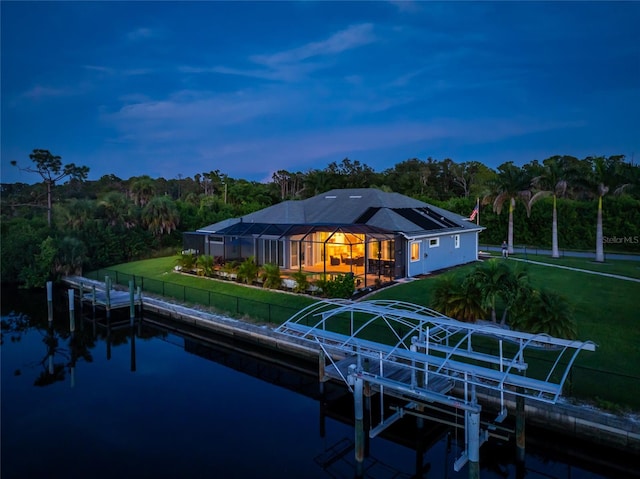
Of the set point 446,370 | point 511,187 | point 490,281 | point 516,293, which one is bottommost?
point 446,370

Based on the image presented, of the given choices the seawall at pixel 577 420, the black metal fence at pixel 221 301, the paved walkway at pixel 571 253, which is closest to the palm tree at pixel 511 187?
the paved walkway at pixel 571 253

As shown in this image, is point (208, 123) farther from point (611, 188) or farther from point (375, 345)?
point (375, 345)

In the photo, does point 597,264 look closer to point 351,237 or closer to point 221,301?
point 351,237

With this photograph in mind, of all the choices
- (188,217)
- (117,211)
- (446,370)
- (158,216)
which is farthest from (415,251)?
(117,211)

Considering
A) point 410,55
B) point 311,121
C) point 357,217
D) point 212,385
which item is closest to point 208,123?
point 311,121

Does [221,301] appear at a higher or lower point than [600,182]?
lower

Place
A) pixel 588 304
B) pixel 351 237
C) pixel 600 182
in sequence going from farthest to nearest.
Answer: pixel 600 182 < pixel 351 237 < pixel 588 304
